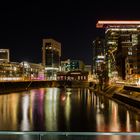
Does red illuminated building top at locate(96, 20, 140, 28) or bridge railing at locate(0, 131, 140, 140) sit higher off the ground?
red illuminated building top at locate(96, 20, 140, 28)

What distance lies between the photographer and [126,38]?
157 metres

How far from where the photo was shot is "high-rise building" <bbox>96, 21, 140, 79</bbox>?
443 feet

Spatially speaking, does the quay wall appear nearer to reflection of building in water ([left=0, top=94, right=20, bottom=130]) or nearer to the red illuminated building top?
the red illuminated building top

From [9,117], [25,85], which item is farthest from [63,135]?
[25,85]

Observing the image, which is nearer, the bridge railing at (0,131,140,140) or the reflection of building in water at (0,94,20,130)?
the bridge railing at (0,131,140,140)

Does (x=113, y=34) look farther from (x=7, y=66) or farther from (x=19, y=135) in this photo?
(x=19, y=135)

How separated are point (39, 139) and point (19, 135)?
0.46 meters

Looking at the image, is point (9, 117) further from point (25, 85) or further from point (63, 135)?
point (25, 85)

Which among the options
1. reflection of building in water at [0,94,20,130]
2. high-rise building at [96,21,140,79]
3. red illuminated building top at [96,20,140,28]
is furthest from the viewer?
red illuminated building top at [96,20,140,28]

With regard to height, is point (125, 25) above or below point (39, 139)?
above

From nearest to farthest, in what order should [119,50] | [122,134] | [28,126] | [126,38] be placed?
[122,134], [28,126], [119,50], [126,38]

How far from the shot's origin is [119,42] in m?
150

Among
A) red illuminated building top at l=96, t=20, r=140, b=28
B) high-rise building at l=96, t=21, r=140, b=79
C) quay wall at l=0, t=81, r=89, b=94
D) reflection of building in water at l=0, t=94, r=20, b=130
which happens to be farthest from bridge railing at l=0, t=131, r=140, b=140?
red illuminated building top at l=96, t=20, r=140, b=28

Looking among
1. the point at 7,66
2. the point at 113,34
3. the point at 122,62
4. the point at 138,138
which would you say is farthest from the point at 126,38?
the point at 138,138
